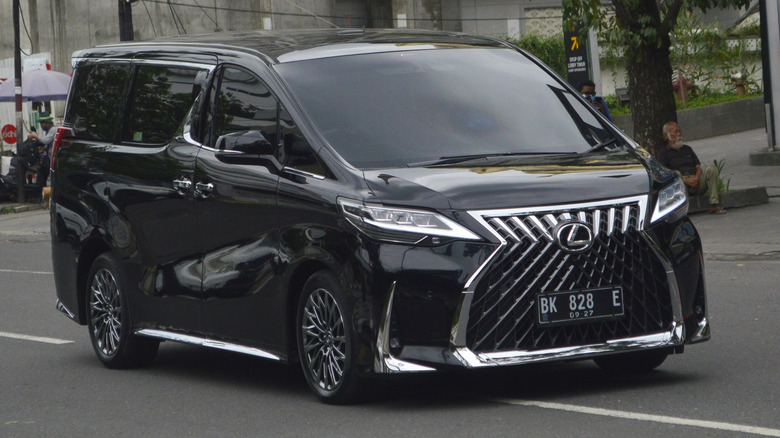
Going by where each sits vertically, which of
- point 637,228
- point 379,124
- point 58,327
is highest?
point 379,124

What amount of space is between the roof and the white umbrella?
85.8 feet

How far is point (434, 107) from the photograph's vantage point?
7.69m

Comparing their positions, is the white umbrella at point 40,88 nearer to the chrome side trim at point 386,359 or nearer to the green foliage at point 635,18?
the green foliage at point 635,18

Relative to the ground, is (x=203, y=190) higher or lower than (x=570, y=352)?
higher

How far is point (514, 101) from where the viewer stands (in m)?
7.93

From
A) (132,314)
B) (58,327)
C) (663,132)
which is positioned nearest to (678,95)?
(663,132)

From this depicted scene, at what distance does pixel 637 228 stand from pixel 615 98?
27633 millimetres

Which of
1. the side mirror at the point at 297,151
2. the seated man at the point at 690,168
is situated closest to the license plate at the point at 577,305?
the side mirror at the point at 297,151

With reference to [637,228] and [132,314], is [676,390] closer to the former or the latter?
[637,228]

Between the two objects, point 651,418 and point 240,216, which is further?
point 240,216

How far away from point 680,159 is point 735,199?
108 cm

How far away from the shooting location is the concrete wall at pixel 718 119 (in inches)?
1206

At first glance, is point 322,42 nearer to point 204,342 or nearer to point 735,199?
point 204,342

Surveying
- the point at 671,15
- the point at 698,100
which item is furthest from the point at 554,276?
the point at 698,100
